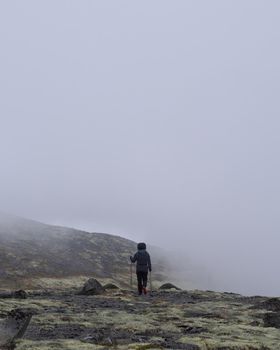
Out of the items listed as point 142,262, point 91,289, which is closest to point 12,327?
point 91,289

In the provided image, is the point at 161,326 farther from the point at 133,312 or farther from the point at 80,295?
the point at 80,295

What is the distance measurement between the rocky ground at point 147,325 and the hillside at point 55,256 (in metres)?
35.3

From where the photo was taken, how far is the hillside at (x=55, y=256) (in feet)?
232

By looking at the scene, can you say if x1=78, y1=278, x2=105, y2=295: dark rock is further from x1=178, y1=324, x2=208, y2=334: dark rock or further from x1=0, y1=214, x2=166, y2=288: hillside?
x1=0, y1=214, x2=166, y2=288: hillside

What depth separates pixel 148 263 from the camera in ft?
117

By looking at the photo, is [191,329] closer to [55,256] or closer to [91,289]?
[91,289]

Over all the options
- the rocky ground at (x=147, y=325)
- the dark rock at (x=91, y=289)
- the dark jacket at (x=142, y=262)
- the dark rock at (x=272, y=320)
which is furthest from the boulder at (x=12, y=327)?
the dark jacket at (x=142, y=262)

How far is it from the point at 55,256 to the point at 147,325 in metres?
71.9

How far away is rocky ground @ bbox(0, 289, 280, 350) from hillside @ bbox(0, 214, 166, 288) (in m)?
35.3

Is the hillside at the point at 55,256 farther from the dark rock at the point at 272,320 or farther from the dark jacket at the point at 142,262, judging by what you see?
the dark rock at the point at 272,320

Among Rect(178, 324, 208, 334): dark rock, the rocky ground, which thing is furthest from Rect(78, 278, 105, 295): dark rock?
Rect(178, 324, 208, 334): dark rock

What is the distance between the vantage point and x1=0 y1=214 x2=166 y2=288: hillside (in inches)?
2785

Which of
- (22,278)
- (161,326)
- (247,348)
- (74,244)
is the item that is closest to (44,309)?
(161,326)

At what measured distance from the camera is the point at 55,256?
89.4 metres
